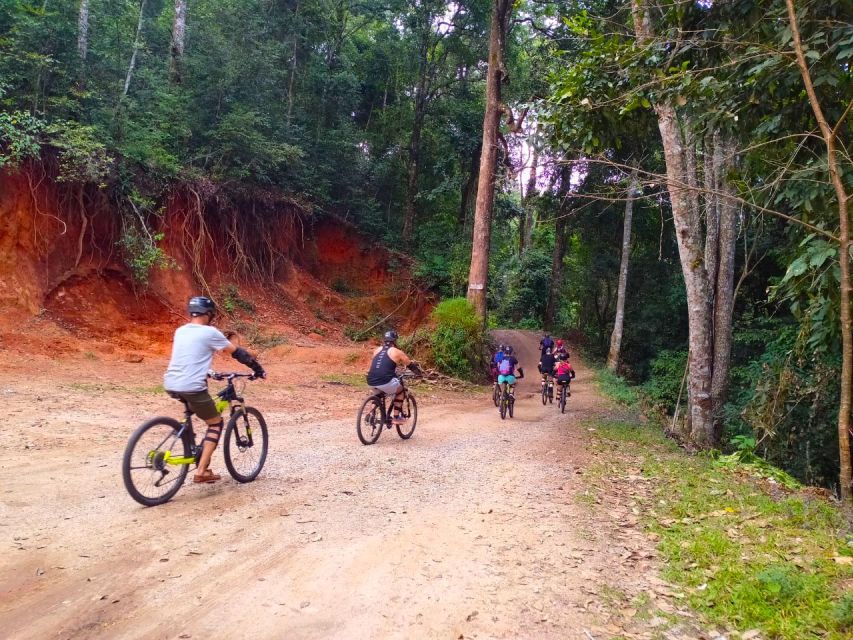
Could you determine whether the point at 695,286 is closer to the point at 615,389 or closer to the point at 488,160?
the point at 488,160

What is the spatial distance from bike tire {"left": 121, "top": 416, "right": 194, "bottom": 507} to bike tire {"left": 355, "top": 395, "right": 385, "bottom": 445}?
324 cm

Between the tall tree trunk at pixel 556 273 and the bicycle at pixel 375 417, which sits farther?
the tall tree trunk at pixel 556 273

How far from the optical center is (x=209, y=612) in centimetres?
354

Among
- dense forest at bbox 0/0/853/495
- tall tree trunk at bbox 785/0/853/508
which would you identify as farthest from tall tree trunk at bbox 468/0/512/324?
tall tree trunk at bbox 785/0/853/508

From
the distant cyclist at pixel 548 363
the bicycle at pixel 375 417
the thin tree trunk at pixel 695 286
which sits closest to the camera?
the bicycle at pixel 375 417

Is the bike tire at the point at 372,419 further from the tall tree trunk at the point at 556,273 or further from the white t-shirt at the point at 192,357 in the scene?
the tall tree trunk at the point at 556,273

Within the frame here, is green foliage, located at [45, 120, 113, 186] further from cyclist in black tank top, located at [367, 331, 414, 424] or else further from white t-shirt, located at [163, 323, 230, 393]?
white t-shirt, located at [163, 323, 230, 393]

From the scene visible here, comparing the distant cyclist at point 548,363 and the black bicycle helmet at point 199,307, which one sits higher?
the black bicycle helmet at point 199,307

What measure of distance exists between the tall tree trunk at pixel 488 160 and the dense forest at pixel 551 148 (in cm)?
7

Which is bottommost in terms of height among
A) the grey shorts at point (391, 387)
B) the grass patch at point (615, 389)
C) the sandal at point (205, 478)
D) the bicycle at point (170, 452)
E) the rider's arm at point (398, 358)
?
the grass patch at point (615, 389)

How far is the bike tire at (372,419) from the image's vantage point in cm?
847

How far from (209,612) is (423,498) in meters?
2.88

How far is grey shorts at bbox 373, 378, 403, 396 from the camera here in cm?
854

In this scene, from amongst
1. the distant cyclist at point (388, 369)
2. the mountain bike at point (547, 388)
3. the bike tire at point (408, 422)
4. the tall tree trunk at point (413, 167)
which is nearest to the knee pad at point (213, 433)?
the distant cyclist at point (388, 369)
